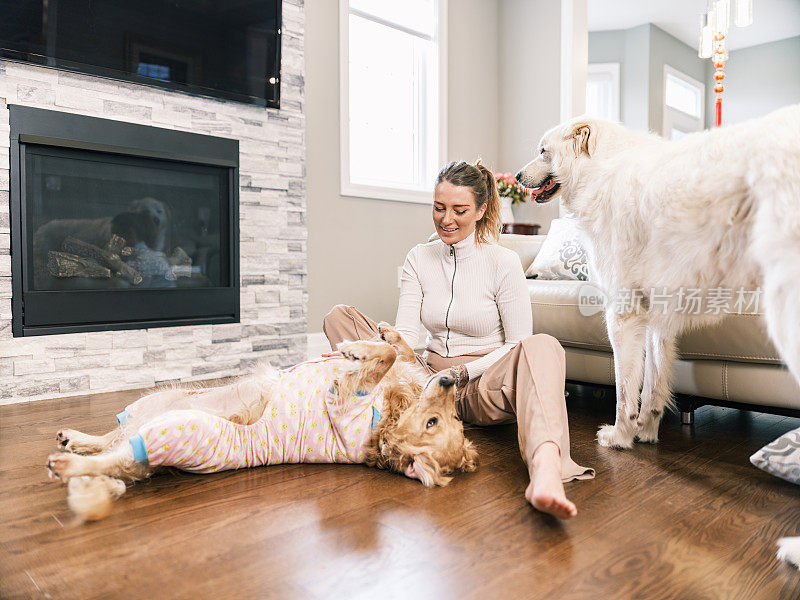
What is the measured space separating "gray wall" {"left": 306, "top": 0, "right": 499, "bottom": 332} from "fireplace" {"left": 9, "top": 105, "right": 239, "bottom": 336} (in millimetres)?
617

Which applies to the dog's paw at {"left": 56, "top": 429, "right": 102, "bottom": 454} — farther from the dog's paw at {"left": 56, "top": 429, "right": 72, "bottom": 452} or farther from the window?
the window

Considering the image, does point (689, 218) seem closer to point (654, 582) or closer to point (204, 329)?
point (654, 582)

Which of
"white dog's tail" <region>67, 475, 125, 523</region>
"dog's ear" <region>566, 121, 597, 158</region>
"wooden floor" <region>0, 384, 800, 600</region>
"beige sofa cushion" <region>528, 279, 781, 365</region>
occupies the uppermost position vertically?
"dog's ear" <region>566, 121, 597, 158</region>

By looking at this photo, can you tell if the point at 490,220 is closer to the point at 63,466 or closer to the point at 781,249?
the point at 781,249

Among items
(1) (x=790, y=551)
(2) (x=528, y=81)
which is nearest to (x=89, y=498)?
(1) (x=790, y=551)

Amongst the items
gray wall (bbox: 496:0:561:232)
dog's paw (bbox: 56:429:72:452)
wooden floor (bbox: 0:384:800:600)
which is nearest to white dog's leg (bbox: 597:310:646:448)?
wooden floor (bbox: 0:384:800:600)

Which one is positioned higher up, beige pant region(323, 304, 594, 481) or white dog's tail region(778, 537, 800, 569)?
beige pant region(323, 304, 594, 481)

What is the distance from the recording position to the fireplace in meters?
2.56

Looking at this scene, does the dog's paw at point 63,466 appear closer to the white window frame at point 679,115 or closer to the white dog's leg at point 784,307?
the white dog's leg at point 784,307

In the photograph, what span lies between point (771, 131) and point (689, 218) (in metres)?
0.28

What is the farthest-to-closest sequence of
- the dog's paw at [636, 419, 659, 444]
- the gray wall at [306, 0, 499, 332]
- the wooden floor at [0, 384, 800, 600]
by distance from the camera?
the gray wall at [306, 0, 499, 332], the dog's paw at [636, 419, 659, 444], the wooden floor at [0, 384, 800, 600]

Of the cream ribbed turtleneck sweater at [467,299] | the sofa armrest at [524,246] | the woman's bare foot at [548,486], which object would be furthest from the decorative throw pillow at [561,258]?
the woman's bare foot at [548,486]

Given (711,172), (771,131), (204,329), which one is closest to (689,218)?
(711,172)

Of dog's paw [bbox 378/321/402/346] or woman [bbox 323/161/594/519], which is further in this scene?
woman [bbox 323/161/594/519]
